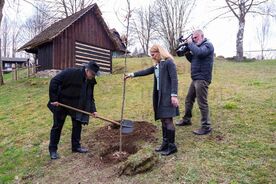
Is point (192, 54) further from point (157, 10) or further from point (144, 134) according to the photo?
point (157, 10)

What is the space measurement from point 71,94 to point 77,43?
45.3 ft

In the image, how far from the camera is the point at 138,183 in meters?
4.54

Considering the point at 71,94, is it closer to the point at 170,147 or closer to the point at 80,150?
the point at 80,150

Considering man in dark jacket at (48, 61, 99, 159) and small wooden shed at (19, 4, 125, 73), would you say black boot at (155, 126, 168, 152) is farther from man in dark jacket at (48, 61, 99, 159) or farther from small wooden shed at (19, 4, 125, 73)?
small wooden shed at (19, 4, 125, 73)

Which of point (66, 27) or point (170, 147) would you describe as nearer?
point (170, 147)

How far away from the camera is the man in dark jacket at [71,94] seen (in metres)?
5.62

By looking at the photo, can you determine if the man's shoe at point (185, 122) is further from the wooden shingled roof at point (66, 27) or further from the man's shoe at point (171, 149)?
the wooden shingled roof at point (66, 27)

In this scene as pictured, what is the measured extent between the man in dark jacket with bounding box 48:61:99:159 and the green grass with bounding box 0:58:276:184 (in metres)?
0.60

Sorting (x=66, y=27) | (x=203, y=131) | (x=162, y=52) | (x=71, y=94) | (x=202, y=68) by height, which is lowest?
(x=203, y=131)

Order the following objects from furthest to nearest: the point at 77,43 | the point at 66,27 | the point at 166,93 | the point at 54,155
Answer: the point at 77,43 → the point at 66,27 → the point at 54,155 → the point at 166,93

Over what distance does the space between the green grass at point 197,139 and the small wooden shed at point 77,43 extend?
7126 mm

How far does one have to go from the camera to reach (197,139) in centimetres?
577

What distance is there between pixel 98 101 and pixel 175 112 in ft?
19.7

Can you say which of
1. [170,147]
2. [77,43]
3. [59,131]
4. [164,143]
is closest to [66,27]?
[77,43]
